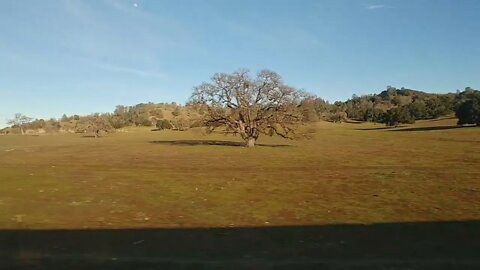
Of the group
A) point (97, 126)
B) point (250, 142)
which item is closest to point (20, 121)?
point (97, 126)

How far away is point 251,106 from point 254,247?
49.3 meters

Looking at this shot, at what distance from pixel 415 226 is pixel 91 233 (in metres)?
7.20

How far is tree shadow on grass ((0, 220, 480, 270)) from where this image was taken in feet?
25.3

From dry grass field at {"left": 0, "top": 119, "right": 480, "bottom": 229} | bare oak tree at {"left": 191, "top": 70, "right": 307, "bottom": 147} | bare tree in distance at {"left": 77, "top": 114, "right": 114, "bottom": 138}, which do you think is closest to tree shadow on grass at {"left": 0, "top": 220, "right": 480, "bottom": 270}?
dry grass field at {"left": 0, "top": 119, "right": 480, "bottom": 229}

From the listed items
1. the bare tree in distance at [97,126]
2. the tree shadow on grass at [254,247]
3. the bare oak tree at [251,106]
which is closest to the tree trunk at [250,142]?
the bare oak tree at [251,106]

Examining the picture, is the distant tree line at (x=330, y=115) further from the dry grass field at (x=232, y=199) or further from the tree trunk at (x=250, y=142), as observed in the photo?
the dry grass field at (x=232, y=199)

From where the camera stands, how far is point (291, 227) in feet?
36.4

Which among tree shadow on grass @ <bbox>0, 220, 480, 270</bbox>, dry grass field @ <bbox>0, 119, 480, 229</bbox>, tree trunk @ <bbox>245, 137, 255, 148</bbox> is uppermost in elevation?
tree shadow on grass @ <bbox>0, 220, 480, 270</bbox>

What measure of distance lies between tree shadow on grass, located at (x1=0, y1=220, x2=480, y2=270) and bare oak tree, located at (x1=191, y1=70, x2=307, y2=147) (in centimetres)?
4519

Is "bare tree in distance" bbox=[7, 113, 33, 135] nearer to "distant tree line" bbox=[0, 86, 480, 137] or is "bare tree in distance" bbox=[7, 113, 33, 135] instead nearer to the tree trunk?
"distant tree line" bbox=[0, 86, 480, 137]

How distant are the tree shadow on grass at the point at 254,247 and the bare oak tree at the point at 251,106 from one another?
148 feet

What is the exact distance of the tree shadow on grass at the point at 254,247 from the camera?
771 cm

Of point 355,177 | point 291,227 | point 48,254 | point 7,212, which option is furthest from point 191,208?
point 355,177

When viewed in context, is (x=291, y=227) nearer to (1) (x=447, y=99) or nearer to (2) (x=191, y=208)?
(2) (x=191, y=208)
